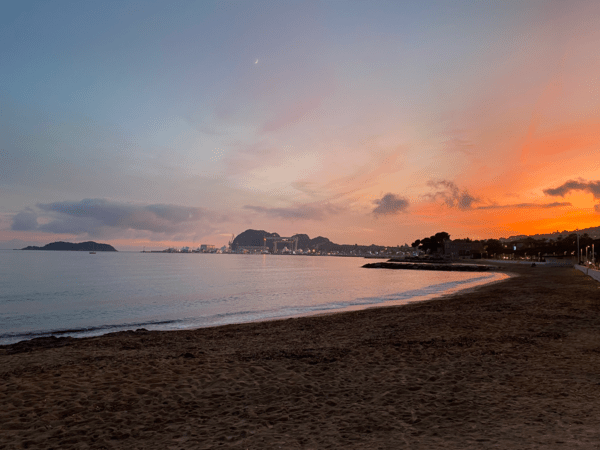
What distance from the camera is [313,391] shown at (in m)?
8.41

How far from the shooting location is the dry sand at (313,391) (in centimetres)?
609

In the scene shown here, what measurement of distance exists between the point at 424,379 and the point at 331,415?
3.12m

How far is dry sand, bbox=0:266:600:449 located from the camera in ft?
20.0

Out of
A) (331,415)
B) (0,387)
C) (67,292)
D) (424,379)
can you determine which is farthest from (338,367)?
(67,292)

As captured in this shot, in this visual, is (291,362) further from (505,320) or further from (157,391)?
(505,320)

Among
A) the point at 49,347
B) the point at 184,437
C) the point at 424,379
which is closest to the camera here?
the point at 184,437

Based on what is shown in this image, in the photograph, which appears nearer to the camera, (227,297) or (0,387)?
(0,387)

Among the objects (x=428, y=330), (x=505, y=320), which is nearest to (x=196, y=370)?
(x=428, y=330)

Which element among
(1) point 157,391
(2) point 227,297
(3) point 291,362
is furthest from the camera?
(2) point 227,297

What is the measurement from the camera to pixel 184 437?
6.20 metres

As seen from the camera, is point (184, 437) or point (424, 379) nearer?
point (184, 437)

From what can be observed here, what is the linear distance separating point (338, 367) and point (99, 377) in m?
6.05

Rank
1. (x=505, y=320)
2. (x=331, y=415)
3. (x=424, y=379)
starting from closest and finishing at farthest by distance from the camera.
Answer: (x=331, y=415), (x=424, y=379), (x=505, y=320)

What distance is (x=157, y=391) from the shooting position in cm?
851
